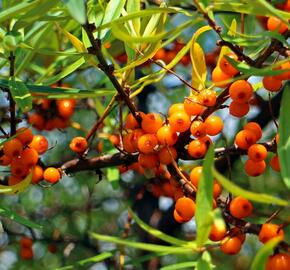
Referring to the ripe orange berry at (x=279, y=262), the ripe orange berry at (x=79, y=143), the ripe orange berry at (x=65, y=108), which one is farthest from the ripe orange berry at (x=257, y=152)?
the ripe orange berry at (x=65, y=108)

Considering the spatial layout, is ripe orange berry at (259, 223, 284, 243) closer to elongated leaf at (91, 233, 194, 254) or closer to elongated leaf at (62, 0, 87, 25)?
elongated leaf at (91, 233, 194, 254)

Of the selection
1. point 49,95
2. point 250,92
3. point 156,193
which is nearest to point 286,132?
point 250,92

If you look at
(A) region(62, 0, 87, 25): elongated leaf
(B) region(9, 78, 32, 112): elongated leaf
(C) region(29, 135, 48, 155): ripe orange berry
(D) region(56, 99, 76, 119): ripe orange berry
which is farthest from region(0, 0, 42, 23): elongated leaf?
(D) region(56, 99, 76, 119): ripe orange berry

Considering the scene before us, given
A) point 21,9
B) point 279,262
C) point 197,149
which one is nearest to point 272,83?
point 197,149

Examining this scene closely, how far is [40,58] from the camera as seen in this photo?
2.02m

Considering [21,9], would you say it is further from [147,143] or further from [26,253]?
[26,253]

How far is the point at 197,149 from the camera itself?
1.11 metres

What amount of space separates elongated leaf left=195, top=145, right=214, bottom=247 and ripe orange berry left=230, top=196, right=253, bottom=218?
0.60ft

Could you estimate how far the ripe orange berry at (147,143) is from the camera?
1.13 meters

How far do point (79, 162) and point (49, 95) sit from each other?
0.22 m

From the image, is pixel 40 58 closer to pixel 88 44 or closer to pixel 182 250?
pixel 88 44

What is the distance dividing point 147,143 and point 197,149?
82 millimetres

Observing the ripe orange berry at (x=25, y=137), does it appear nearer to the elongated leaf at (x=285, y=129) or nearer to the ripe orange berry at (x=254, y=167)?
the ripe orange berry at (x=254, y=167)

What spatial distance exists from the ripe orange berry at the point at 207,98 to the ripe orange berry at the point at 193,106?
11 millimetres
